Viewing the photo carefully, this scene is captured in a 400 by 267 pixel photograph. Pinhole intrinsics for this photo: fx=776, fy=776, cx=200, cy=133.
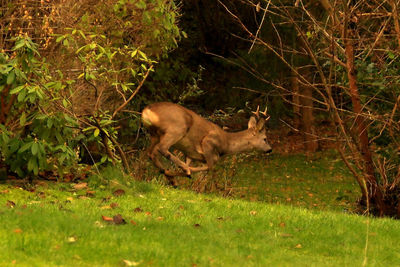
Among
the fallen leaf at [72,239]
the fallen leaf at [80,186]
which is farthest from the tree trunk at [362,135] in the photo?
the fallen leaf at [72,239]

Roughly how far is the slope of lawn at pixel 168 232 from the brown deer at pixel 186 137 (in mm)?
2376

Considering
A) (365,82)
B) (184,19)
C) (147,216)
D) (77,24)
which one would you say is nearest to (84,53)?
(77,24)

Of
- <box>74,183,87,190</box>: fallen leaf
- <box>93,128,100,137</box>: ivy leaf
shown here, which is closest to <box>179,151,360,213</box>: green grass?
<box>93,128,100,137</box>: ivy leaf

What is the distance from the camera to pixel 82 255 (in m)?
6.75

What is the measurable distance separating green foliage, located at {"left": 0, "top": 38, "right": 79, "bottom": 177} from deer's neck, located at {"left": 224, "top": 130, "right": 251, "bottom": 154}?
13.4 feet

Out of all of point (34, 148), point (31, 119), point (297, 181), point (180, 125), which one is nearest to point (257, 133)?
point (180, 125)

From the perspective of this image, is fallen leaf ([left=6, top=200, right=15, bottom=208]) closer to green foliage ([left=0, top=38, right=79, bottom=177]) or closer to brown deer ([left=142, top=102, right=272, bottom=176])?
green foliage ([left=0, top=38, right=79, bottom=177])

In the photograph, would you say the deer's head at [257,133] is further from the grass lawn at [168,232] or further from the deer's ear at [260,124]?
the grass lawn at [168,232]

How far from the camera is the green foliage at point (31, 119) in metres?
10.3

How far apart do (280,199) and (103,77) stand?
804cm

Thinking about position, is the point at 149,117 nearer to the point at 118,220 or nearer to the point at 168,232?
the point at 118,220

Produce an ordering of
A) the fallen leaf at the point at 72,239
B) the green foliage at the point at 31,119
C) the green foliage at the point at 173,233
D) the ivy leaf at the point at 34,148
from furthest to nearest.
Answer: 1. the ivy leaf at the point at 34,148
2. the green foliage at the point at 31,119
3. the fallen leaf at the point at 72,239
4. the green foliage at the point at 173,233

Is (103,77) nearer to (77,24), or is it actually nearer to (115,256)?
(77,24)

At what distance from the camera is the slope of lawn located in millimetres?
6863
